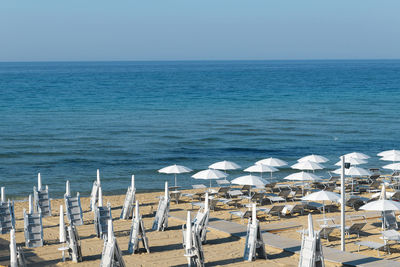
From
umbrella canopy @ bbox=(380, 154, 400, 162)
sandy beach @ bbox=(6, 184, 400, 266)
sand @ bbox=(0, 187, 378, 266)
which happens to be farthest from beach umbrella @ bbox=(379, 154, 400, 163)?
sand @ bbox=(0, 187, 378, 266)

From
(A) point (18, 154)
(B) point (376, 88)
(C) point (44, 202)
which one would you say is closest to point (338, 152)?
(A) point (18, 154)

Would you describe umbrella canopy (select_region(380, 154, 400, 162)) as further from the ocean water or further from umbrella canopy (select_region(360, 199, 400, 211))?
umbrella canopy (select_region(360, 199, 400, 211))

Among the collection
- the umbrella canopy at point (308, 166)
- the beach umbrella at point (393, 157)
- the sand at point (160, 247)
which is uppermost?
the beach umbrella at point (393, 157)

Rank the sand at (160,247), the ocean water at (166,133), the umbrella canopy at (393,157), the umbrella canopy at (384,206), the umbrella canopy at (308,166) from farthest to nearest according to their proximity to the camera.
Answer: the ocean water at (166,133)
the umbrella canopy at (393,157)
the umbrella canopy at (308,166)
the umbrella canopy at (384,206)
the sand at (160,247)

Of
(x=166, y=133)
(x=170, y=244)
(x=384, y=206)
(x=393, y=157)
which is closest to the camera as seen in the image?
(x=170, y=244)

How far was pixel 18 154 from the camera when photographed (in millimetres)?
36125

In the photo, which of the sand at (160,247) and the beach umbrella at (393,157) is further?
the beach umbrella at (393,157)

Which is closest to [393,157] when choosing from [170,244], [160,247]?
[170,244]

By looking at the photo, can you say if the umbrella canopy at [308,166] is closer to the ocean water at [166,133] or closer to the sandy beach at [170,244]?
the sandy beach at [170,244]

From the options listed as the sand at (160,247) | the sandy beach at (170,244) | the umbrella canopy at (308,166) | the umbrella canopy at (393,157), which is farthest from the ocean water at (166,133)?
the sand at (160,247)

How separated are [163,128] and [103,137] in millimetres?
6496

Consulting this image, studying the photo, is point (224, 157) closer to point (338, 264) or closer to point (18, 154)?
point (18, 154)

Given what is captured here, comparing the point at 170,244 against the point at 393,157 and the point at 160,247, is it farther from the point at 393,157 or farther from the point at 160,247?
the point at 393,157

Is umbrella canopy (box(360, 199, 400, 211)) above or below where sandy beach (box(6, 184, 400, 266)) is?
above
